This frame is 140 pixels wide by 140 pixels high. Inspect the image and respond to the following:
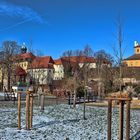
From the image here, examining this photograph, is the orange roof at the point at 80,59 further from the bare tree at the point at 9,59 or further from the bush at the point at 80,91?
the bush at the point at 80,91

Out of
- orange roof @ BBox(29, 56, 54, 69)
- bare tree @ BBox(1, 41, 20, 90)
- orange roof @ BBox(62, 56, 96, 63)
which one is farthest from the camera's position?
orange roof @ BBox(62, 56, 96, 63)

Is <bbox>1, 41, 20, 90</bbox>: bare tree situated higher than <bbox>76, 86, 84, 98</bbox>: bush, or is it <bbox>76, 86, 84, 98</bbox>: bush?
<bbox>1, 41, 20, 90</bbox>: bare tree

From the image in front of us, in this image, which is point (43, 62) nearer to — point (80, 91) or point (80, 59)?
point (80, 59)

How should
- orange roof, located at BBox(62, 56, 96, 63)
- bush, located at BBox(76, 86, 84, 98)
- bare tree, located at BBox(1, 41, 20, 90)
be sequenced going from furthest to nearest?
orange roof, located at BBox(62, 56, 96, 63)
bare tree, located at BBox(1, 41, 20, 90)
bush, located at BBox(76, 86, 84, 98)

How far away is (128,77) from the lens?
261ft

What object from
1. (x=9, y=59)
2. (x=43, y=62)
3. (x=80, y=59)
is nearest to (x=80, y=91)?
(x=9, y=59)

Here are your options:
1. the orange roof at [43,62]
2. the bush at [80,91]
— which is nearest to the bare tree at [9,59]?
the orange roof at [43,62]

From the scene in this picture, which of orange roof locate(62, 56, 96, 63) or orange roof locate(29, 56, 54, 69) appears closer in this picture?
orange roof locate(29, 56, 54, 69)

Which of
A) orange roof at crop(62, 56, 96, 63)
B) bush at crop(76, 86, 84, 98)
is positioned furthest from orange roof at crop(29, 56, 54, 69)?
bush at crop(76, 86, 84, 98)

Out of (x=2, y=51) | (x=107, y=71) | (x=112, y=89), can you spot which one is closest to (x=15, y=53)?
(x=2, y=51)

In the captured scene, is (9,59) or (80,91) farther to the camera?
(9,59)

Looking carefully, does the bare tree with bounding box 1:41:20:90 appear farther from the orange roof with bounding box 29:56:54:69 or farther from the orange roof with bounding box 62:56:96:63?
the orange roof with bounding box 62:56:96:63

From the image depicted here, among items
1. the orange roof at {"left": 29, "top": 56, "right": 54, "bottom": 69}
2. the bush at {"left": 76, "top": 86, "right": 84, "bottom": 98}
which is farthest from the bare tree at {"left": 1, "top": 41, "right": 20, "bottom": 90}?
the bush at {"left": 76, "top": 86, "right": 84, "bottom": 98}

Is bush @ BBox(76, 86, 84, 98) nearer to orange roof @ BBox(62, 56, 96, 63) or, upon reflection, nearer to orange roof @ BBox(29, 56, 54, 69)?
orange roof @ BBox(29, 56, 54, 69)
